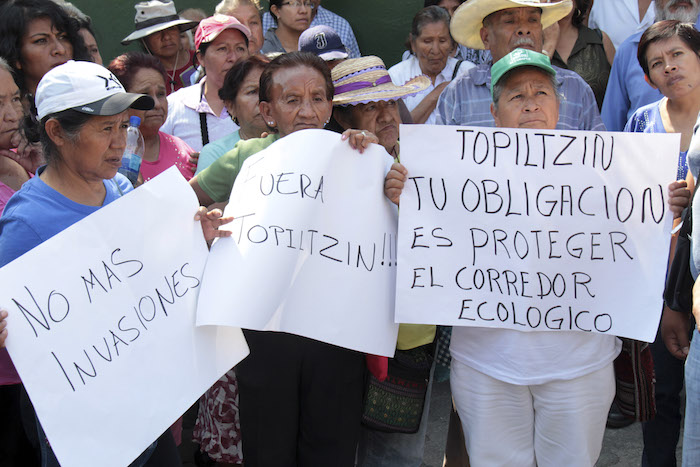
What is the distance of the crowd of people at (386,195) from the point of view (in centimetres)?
240

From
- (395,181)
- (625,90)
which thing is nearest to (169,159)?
(395,181)

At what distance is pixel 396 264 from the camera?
100 inches

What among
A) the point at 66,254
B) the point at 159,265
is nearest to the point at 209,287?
the point at 159,265

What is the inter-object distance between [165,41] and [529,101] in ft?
11.7

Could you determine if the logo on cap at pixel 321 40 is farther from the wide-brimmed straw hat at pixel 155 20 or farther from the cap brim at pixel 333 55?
the wide-brimmed straw hat at pixel 155 20

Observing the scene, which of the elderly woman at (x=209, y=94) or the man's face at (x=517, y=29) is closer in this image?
the man's face at (x=517, y=29)

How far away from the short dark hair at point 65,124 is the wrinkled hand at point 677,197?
197cm

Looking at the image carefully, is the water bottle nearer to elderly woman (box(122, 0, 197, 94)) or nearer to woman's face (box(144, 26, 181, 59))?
elderly woman (box(122, 0, 197, 94))

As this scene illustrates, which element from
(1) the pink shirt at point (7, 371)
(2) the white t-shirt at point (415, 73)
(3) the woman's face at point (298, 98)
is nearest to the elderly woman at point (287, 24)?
(2) the white t-shirt at point (415, 73)

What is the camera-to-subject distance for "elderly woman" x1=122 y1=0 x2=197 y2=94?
532 centimetres

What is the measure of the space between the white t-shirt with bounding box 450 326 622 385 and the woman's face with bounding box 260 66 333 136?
104 cm

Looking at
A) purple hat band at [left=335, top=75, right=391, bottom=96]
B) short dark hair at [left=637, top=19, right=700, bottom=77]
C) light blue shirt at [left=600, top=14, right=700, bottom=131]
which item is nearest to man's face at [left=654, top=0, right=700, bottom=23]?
light blue shirt at [left=600, top=14, right=700, bottom=131]

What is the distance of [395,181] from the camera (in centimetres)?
250

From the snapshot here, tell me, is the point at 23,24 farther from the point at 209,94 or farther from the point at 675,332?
the point at 675,332
